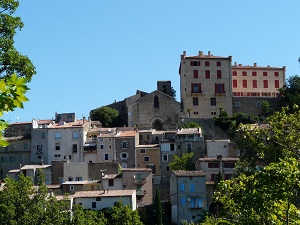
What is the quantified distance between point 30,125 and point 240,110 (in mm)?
25897

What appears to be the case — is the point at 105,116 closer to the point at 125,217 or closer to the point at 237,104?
the point at 237,104

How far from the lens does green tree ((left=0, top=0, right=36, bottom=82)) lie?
1794cm

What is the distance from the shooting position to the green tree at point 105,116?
8319cm

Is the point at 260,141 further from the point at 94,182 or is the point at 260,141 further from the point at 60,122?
the point at 60,122

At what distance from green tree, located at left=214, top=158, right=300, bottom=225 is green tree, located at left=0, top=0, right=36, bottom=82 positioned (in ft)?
20.5

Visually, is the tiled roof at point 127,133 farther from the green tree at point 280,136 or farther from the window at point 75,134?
the green tree at point 280,136

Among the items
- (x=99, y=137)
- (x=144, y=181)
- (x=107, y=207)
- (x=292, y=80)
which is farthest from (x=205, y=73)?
(x=107, y=207)

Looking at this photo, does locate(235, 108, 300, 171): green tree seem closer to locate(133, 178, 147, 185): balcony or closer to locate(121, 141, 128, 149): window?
locate(133, 178, 147, 185): balcony

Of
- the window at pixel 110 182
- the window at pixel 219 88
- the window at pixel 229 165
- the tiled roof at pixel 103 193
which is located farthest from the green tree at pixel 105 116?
the tiled roof at pixel 103 193

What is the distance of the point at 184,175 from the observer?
192 ft

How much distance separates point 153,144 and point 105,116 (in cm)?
1347

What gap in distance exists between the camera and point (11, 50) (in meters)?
18.1

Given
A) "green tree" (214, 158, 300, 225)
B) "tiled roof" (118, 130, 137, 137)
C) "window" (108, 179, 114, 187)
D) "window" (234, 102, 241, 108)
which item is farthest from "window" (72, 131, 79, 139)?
"green tree" (214, 158, 300, 225)

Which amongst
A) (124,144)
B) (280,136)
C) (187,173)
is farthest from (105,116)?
(280,136)
